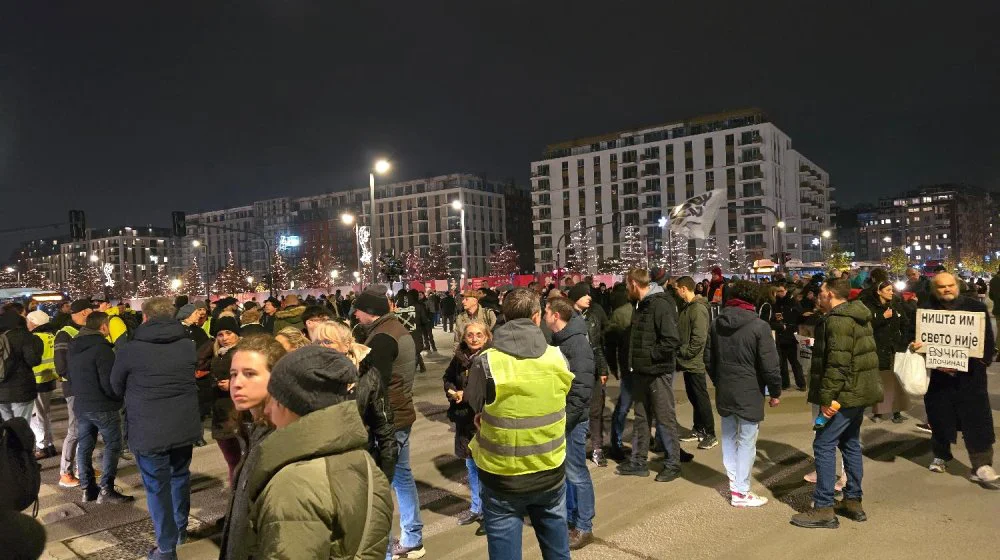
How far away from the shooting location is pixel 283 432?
6.89 ft

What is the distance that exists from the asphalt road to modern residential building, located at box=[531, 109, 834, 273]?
75.8m

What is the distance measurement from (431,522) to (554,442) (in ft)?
8.71

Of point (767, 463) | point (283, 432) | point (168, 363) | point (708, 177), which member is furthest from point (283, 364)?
point (708, 177)

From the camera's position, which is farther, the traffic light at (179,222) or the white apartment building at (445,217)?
the white apartment building at (445,217)

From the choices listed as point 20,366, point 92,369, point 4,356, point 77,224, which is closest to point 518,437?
point 92,369

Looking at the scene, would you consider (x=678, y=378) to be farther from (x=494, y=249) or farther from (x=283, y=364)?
(x=494, y=249)

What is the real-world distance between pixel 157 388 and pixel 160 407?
0.15 meters

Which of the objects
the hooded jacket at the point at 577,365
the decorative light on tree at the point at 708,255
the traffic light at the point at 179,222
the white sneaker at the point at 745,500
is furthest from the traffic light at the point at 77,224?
the decorative light on tree at the point at 708,255

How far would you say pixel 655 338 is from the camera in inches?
263

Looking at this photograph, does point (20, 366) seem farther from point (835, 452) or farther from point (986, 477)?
point (986, 477)

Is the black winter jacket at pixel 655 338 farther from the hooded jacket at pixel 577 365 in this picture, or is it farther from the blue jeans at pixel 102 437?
the blue jeans at pixel 102 437

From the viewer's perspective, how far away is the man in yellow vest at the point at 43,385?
28.9 ft

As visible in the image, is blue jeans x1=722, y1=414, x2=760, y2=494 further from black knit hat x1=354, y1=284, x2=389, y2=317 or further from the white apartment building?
the white apartment building

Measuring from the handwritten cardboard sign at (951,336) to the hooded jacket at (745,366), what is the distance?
2011 millimetres
